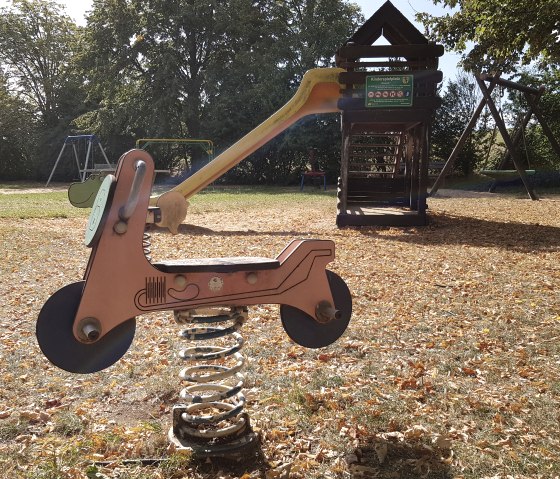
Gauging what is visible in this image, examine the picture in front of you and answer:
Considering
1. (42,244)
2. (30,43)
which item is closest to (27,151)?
(30,43)

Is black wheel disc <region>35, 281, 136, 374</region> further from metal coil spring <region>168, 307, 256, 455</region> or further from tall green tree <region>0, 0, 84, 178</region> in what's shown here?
tall green tree <region>0, 0, 84, 178</region>

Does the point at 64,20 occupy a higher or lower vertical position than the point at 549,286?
higher

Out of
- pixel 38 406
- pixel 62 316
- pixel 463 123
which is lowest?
pixel 38 406

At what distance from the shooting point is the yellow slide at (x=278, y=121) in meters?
11.0

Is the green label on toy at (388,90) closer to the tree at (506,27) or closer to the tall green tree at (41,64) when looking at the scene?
the tree at (506,27)

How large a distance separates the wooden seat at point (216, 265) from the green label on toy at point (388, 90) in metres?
8.83

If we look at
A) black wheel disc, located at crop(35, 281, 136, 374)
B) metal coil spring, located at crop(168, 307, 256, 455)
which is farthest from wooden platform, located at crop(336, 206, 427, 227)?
black wheel disc, located at crop(35, 281, 136, 374)

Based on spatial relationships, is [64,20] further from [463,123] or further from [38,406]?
[38,406]

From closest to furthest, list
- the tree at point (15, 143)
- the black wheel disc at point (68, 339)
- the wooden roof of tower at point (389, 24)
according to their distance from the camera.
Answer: the black wheel disc at point (68, 339) < the wooden roof of tower at point (389, 24) < the tree at point (15, 143)

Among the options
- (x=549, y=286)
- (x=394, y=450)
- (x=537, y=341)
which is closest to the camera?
(x=394, y=450)

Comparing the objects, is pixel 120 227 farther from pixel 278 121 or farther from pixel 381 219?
pixel 381 219

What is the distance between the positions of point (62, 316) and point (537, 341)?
359 cm

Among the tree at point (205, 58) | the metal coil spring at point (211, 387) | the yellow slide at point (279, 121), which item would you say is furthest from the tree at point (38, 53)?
the metal coil spring at point (211, 387)

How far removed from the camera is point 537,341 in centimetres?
438
